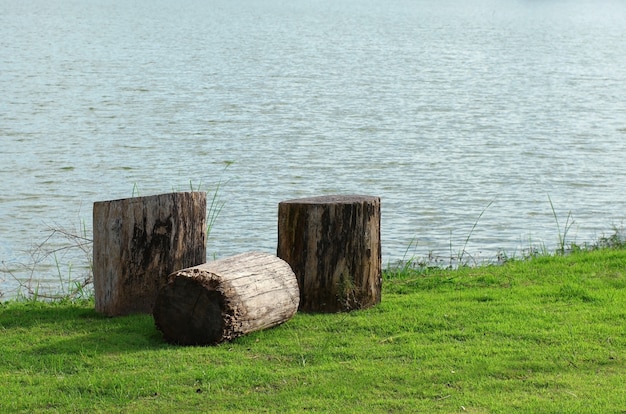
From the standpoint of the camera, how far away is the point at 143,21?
62.6 m

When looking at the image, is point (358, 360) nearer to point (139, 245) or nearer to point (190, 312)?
point (190, 312)

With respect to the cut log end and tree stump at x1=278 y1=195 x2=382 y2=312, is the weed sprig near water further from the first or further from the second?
the cut log end

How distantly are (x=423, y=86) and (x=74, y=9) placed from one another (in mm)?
50460

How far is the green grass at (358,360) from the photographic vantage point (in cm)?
564

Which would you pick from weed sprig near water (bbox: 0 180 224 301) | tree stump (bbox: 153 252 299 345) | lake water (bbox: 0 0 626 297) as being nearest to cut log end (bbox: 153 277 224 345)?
tree stump (bbox: 153 252 299 345)

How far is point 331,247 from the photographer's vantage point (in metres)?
7.46

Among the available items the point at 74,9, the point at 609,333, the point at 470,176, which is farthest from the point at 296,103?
the point at 74,9

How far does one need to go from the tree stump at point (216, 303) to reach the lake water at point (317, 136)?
12.5 feet

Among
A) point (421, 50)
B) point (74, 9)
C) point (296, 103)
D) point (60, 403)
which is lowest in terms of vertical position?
point (60, 403)


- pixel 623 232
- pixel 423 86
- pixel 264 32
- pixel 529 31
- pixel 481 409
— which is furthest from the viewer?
pixel 529 31

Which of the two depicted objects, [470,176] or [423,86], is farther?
[423,86]

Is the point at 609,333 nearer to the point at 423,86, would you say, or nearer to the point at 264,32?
the point at 423,86

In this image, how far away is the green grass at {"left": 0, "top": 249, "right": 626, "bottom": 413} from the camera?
5.64 m

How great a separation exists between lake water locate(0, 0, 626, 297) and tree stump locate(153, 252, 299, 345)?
12.5 ft
